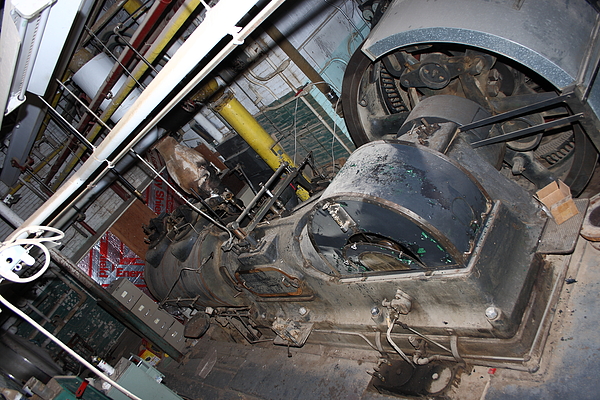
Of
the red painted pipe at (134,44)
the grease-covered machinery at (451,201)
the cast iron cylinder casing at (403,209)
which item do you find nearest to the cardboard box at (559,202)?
the grease-covered machinery at (451,201)

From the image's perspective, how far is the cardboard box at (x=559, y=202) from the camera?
2016 millimetres

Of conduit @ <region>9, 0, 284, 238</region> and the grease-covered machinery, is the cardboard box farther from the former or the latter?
conduit @ <region>9, 0, 284, 238</region>

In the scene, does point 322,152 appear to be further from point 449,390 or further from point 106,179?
point 449,390

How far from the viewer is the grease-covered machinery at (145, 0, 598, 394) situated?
191 cm

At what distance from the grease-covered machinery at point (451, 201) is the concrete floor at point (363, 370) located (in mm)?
81

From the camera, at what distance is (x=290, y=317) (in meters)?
3.18

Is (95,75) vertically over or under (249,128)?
over

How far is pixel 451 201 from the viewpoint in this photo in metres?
1.95

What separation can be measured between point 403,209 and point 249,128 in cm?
404

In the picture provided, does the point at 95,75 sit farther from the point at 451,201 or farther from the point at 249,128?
the point at 451,201

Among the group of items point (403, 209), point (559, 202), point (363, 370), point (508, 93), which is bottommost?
point (363, 370)

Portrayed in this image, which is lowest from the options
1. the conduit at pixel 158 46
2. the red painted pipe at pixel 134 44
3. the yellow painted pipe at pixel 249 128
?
the yellow painted pipe at pixel 249 128

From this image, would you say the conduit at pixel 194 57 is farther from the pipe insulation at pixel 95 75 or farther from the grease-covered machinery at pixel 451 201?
the pipe insulation at pixel 95 75

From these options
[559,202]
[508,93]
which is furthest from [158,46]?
[559,202]
